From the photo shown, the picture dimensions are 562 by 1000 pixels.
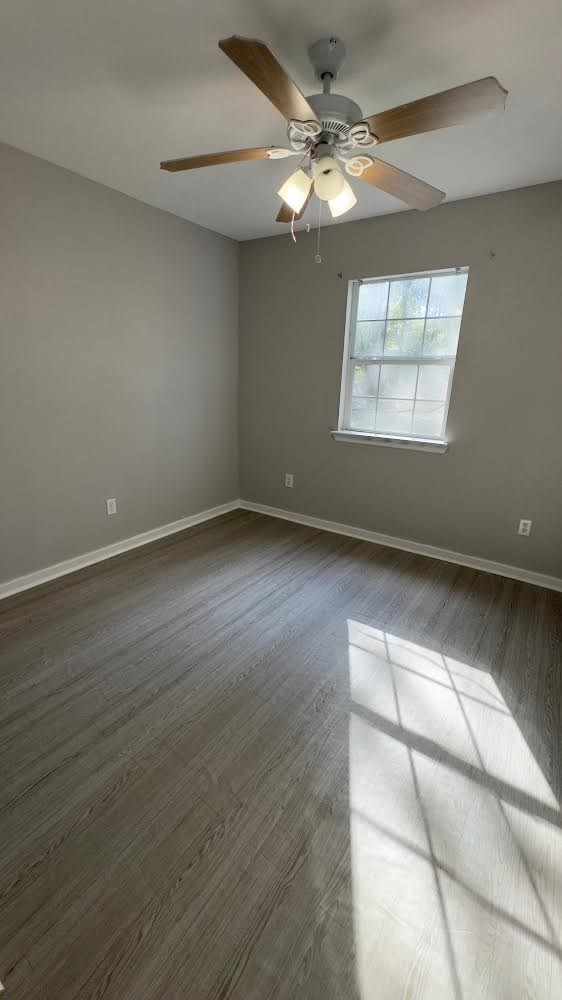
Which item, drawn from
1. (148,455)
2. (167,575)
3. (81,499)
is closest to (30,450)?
(81,499)

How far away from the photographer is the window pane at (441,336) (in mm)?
2947

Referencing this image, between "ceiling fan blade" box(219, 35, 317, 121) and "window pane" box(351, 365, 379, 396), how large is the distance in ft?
6.81

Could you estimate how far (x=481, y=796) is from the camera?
57.9 inches

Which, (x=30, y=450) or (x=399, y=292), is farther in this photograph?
(x=399, y=292)

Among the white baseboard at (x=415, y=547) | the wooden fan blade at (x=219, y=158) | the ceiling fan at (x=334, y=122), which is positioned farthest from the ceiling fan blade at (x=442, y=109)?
the white baseboard at (x=415, y=547)

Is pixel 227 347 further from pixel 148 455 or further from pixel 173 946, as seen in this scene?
pixel 173 946

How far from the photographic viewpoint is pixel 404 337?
3150 millimetres

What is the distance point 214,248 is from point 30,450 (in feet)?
7.30

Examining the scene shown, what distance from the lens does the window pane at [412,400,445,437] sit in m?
3.12

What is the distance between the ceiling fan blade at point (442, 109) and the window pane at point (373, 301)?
178 cm

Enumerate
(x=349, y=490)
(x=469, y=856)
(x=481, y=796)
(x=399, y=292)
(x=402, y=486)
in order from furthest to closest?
(x=349, y=490), (x=402, y=486), (x=399, y=292), (x=481, y=796), (x=469, y=856)

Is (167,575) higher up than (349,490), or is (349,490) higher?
(349,490)

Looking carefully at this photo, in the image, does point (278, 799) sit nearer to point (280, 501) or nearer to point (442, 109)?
point (442, 109)

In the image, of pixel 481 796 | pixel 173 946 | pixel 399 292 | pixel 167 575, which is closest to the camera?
pixel 173 946
